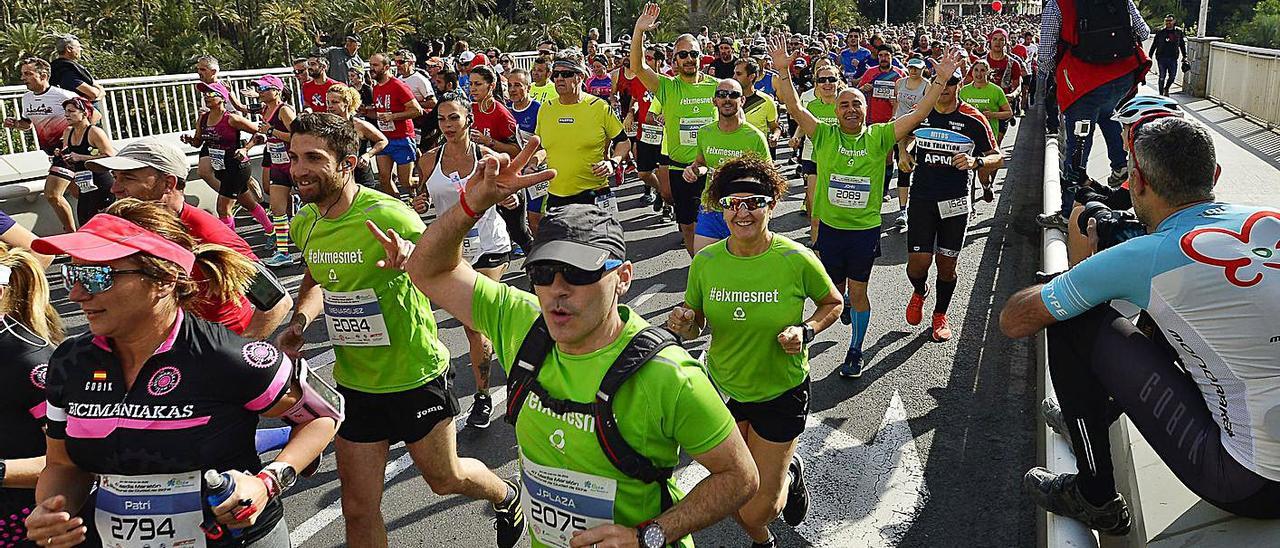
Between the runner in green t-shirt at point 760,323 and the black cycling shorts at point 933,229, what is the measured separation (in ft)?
10.3

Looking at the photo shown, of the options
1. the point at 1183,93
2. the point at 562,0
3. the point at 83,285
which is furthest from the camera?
the point at 562,0

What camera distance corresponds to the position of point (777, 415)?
14.3 ft

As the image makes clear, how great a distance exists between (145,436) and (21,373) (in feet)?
1.99

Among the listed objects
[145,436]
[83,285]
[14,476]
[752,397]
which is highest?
[83,285]

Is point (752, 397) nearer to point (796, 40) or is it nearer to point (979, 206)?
point (979, 206)

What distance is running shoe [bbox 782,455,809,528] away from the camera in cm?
454

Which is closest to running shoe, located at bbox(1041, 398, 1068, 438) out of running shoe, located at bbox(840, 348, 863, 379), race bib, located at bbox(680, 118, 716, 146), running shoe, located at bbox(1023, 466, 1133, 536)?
running shoe, located at bbox(1023, 466, 1133, 536)

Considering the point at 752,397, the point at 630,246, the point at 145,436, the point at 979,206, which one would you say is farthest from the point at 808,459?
the point at 979,206

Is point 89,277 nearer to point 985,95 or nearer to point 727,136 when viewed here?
point 727,136

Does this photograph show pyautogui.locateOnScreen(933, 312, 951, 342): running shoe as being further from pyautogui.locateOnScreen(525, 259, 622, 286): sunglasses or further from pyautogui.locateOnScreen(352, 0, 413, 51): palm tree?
pyautogui.locateOnScreen(352, 0, 413, 51): palm tree

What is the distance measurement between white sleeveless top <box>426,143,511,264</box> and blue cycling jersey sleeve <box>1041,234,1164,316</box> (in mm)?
3828

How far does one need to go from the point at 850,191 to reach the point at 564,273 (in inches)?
184

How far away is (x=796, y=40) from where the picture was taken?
851 inches

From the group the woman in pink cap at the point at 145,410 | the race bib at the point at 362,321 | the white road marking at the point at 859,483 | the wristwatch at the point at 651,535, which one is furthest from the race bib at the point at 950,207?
the woman in pink cap at the point at 145,410
